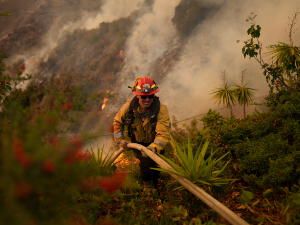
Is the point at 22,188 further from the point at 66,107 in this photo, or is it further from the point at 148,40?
the point at 148,40

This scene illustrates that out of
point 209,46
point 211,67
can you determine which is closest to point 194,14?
point 209,46

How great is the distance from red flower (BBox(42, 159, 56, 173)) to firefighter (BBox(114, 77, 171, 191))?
1897mm

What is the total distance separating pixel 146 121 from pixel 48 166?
2383mm

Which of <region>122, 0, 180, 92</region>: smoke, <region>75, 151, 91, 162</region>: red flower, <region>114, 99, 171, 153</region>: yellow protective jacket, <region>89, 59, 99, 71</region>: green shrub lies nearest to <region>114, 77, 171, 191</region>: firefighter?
<region>114, 99, 171, 153</region>: yellow protective jacket

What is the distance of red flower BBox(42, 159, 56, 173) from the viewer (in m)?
0.87

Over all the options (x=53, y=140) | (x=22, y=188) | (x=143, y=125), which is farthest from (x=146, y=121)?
(x=22, y=188)

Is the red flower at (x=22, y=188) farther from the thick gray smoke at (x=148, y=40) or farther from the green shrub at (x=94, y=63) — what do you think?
the green shrub at (x=94, y=63)

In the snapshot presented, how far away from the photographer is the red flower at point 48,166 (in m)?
0.87

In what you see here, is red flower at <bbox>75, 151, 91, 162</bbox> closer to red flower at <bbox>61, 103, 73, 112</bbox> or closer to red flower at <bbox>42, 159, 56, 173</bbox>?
red flower at <bbox>42, 159, 56, 173</bbox>

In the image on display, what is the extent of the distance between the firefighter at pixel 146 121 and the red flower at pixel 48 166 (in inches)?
74.7

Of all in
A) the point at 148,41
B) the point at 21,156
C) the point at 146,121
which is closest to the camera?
the point at 21,156

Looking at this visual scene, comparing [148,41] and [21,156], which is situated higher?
[148,41]

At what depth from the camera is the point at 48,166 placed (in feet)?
2.85

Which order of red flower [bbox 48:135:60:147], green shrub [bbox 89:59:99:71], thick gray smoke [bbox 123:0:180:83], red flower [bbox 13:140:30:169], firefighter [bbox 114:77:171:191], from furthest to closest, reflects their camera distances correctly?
green shrub [bbox 89:59:99:71]
thick gray smoke [bbox 123:0:180:83]
firefighter [bbox 114:77:171:191]
red flower [bbox 48:135:60:147]
red flower [bbox 13:140:30:169]
